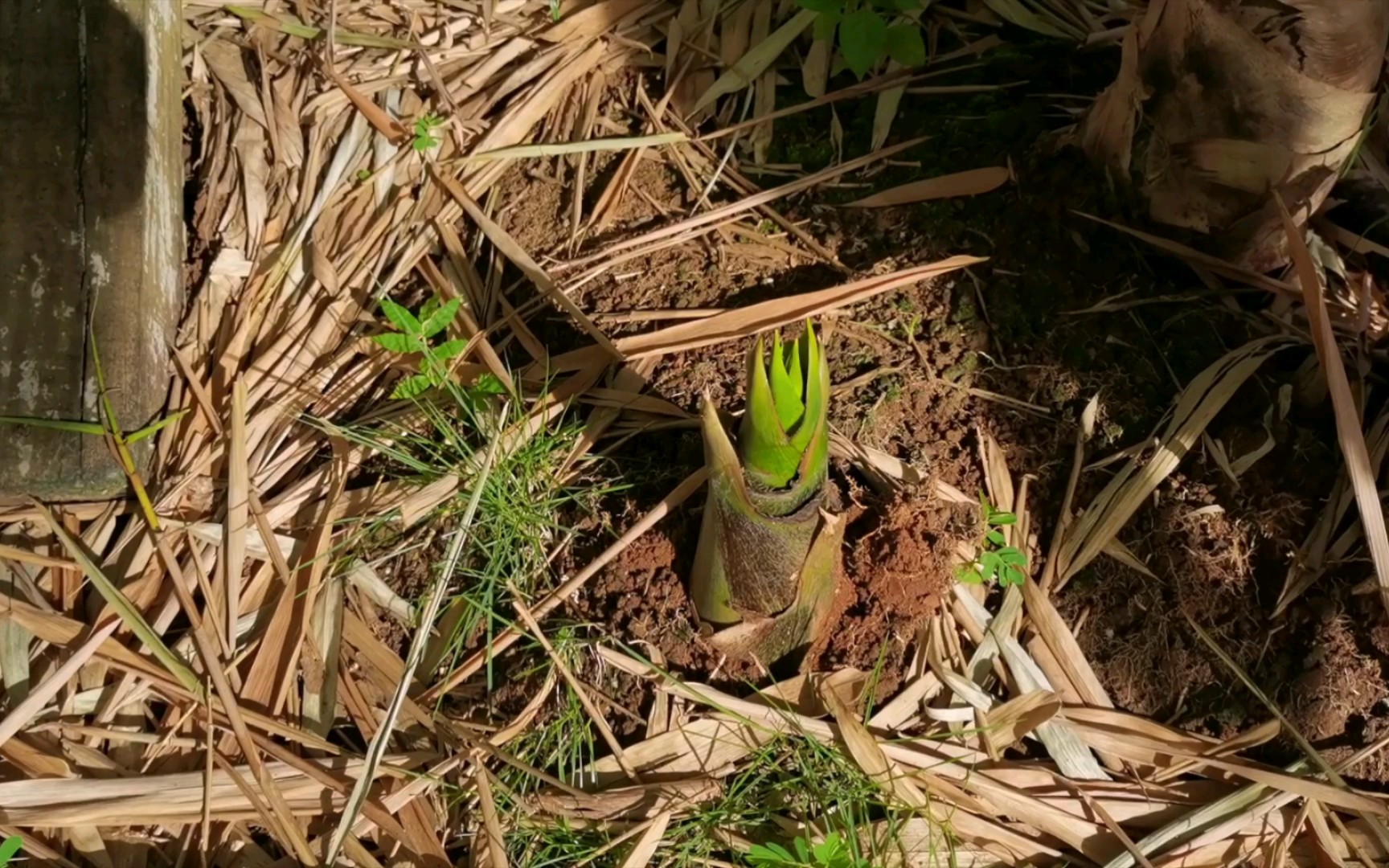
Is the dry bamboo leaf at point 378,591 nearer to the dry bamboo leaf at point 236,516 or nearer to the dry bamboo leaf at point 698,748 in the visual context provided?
the dry bamboo leaf at point 236,516

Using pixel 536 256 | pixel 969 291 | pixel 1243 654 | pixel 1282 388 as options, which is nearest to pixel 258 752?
pixel 536 256

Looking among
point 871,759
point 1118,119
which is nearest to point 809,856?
point 871,759

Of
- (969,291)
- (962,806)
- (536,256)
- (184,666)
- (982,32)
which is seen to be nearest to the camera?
(962,806)

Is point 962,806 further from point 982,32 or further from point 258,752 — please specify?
point 982,32

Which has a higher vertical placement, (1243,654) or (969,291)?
(969,291)

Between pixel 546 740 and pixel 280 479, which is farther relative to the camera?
pixel 280 479

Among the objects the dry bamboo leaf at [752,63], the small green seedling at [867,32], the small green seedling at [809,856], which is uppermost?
the small green seedling at [867,32]

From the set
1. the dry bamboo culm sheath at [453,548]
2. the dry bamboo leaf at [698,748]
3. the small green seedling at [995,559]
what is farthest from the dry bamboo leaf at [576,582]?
the small green seedling at [995,559]
